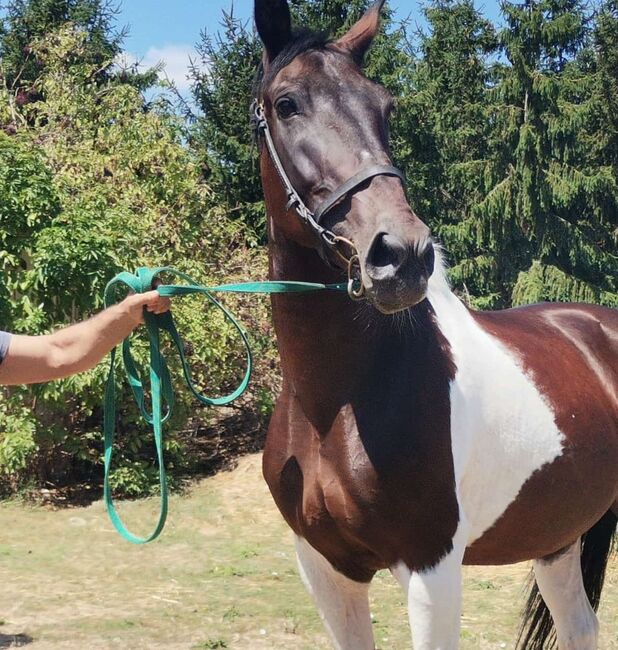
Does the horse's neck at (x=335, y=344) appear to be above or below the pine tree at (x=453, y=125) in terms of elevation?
below

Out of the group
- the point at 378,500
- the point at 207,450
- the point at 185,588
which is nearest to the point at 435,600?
the point at 378,500

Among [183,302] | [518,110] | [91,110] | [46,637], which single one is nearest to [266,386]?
[183,302]

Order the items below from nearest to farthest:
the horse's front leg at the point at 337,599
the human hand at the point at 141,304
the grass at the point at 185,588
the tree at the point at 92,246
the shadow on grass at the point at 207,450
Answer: the human hand at the point at 141,304, the horse's front leg at the point at 337,599, the grass at the point at 185,588, the tree at the point at 92,246, the shadow on grass at the point at 207,450

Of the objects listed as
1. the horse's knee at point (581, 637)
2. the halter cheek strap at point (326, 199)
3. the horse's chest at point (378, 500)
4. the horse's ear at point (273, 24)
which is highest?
the horse's ear at point (273, 24)

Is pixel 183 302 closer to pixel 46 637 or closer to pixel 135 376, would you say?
pixel 46 637

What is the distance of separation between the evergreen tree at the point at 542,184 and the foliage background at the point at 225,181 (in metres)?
0.03

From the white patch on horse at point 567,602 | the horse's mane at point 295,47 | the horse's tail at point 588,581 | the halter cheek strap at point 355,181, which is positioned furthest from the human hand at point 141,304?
the horse's tail at point 588,581

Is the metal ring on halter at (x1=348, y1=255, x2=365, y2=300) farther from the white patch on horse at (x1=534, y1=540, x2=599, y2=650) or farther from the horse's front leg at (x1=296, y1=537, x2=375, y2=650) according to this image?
the white patch on horse at (x1=534, y1=540, x2=599, y2=650)

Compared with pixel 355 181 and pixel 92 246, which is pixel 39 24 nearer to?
pixel 92 246

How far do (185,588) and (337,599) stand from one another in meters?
3.32

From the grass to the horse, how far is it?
2.21 metres

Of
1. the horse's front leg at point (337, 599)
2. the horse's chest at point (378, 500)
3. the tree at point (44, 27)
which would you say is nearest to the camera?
the horse's chest at point (378, 500)

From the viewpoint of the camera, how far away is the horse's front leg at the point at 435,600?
2.20 m

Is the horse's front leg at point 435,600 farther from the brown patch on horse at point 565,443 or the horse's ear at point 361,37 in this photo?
the horse's ear at point 361,37
